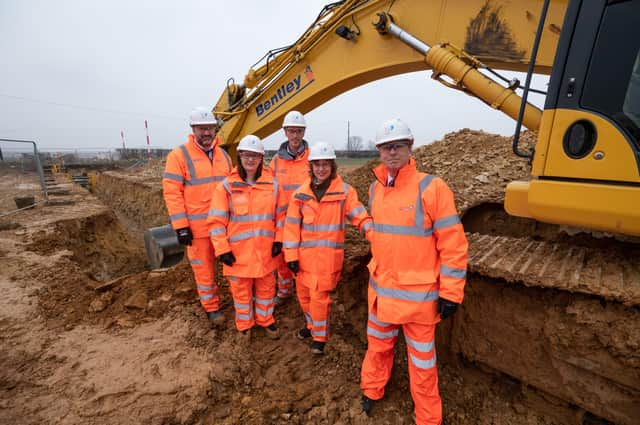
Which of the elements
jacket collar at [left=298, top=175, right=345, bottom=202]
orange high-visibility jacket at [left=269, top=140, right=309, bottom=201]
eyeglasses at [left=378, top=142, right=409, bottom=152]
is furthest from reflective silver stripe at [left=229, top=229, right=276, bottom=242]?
eyeglasses at [left=378, top=142, right=409, bottom=152]

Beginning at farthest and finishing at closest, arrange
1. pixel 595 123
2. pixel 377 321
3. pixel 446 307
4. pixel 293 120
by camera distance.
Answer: pixel 293 120
pixel 377 321
pixel 446 307
pixel 595 123

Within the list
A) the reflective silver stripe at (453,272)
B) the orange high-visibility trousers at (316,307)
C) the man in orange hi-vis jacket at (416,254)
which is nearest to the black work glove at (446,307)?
the man in orange hi-vis jacket at (416,254)

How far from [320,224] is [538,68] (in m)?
2.26

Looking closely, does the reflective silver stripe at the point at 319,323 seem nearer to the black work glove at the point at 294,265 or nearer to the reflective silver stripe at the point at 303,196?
the black work glove at the point at 294,265

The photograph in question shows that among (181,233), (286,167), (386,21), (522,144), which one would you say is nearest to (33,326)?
(181,233)

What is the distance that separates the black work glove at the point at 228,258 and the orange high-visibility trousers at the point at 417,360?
1.64 metres

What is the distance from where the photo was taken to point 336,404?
2816 millimetres

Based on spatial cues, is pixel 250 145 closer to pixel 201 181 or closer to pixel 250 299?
pixel 201 181

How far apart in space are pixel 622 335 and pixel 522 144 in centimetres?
464

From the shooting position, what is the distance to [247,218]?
3.33m

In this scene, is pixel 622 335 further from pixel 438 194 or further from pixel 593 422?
pixel 438 194

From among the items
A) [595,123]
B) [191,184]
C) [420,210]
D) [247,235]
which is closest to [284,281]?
[247,235]

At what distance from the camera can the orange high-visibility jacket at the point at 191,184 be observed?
3580 mm

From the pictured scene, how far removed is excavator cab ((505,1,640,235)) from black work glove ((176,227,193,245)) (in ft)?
11.2
